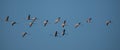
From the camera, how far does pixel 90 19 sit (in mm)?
7074

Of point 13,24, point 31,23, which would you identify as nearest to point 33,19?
point 31,23

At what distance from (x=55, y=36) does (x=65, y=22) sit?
47cm

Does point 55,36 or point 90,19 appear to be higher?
point 90,19

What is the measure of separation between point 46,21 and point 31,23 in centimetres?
39

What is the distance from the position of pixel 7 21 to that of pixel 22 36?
0.55 metres

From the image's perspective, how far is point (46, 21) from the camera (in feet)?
22.4

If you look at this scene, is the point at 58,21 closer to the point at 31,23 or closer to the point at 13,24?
the point at 31,23

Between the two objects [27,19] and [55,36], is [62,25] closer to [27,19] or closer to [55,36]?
[55,36]

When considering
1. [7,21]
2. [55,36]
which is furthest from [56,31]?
[7,21]

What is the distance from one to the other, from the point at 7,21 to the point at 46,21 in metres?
0.99

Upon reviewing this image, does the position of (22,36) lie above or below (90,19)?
below

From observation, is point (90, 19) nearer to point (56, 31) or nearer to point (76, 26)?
point (76, 26)

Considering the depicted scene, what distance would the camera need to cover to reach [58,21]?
6824 millimetres

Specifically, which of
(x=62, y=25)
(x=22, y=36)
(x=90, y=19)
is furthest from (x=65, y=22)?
(x=22, y=36)
